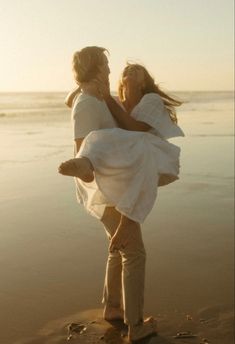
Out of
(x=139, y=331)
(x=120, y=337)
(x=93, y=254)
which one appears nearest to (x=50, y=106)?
(x=93, y=254)

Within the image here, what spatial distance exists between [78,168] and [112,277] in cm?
121

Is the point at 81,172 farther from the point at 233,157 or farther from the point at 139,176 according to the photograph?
the point at 233,157

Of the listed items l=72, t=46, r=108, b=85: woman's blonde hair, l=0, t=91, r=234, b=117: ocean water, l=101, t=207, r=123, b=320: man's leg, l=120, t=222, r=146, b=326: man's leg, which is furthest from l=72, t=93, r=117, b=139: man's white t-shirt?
l=0, t=91, r=234, b=117: ocean water

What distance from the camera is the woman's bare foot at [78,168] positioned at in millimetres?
3027

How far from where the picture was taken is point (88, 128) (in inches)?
133

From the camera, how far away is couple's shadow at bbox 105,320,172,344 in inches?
151

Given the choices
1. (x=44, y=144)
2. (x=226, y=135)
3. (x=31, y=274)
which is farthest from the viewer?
(x=226, y=135)

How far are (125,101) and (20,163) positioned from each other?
7452mm

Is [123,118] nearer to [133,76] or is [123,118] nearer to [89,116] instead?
[89,116]

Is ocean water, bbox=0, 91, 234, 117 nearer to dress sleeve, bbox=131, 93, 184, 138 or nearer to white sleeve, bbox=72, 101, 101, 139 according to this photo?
dress sleeve, bbox=131, 93, 184, 138

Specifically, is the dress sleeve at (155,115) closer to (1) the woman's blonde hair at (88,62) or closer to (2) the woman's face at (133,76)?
(2) the woman's face at (133,76)

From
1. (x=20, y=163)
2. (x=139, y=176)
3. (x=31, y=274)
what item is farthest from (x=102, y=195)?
(x=20, y=163)

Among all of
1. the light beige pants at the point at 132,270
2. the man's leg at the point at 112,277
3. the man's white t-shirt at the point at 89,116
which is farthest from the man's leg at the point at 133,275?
the man's white t-shirt at the point at 89,116

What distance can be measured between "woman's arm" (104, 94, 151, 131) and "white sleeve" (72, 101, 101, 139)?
0.38 feet
